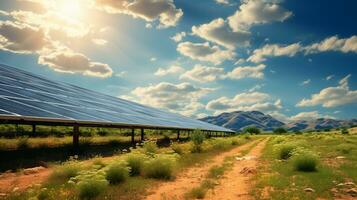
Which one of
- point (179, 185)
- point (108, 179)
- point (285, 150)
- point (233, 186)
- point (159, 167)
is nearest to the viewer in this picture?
point (108, 179)

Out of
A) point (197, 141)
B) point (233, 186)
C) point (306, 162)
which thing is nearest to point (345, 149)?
point (197, 141)

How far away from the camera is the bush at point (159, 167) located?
17.4 metres

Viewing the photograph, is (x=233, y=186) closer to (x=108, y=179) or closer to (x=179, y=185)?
(x=179, y=185)

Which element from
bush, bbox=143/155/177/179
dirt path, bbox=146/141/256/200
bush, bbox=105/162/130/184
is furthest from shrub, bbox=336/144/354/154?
bush, bbox=105/162/130/184

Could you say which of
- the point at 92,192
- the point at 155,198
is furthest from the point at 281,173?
the point at 92,192

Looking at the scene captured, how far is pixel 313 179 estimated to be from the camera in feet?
55.9

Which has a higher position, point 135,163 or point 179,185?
point 135,163

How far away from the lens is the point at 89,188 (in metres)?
12.1

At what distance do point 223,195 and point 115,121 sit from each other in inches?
534

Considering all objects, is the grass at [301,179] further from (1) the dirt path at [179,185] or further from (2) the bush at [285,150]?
(2) the bush at [285,150]

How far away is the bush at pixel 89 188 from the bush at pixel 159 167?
5212 mm

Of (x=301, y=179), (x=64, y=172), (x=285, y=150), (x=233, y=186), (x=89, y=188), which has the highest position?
(x=285, y=150)

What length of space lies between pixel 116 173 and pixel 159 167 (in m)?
2.91

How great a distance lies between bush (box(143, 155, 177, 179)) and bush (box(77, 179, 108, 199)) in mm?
5212
